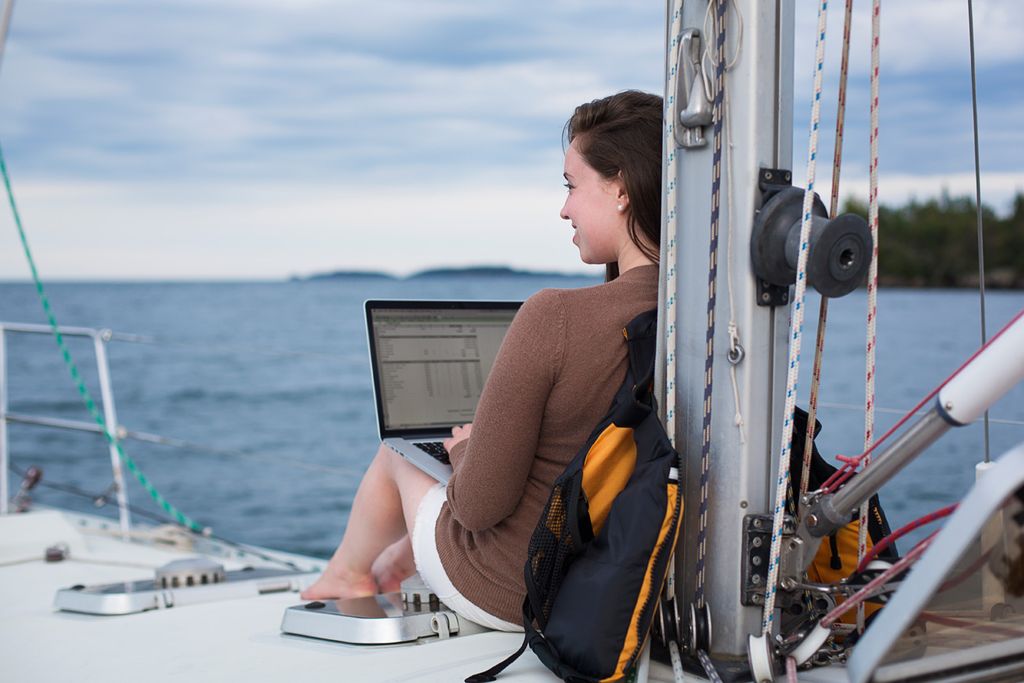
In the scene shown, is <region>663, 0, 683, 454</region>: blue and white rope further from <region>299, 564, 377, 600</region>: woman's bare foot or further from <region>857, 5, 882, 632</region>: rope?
<region>299, 564, 377, 600</region>: woman's bare foot

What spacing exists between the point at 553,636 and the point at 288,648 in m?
0.57

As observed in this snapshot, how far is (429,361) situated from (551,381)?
2.08 feet

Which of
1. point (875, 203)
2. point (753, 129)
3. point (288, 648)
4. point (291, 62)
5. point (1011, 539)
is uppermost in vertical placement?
point (291, 62)

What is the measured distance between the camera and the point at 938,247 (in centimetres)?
1398

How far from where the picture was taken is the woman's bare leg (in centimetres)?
193

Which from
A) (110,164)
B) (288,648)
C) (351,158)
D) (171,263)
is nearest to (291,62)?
(351,158)

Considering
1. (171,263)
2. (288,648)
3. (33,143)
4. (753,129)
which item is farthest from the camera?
(171,263)

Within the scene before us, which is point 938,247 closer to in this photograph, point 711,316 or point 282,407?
point 282,407

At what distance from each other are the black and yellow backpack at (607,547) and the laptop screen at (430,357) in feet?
2.13

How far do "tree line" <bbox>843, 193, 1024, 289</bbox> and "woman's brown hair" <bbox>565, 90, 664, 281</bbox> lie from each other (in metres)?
9.69

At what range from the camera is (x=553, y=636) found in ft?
4.49

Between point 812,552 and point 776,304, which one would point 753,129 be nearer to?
point 776,304

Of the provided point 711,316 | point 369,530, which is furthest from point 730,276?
point 369,530

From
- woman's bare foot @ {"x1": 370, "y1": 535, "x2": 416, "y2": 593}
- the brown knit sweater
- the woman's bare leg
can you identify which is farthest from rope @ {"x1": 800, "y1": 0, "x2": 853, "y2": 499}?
woman's bare foot @ {"x1": 370, "y1": 535, "x2": 416, "y2": 593}
